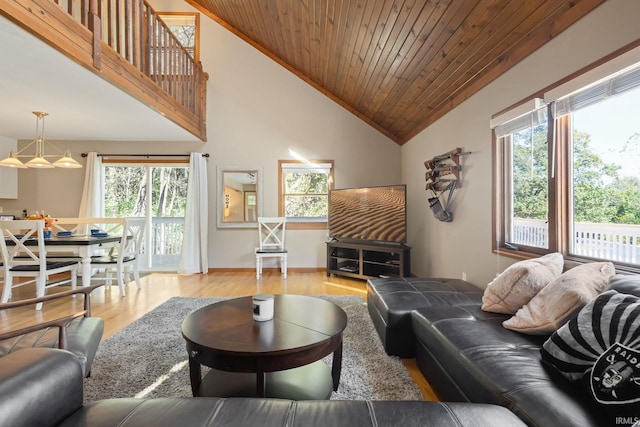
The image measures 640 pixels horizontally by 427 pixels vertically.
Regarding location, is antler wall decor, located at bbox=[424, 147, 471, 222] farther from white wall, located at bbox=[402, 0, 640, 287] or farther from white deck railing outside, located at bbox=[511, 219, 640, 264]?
white deck railing outside, located at bbox=[511, 219, 640, 264]

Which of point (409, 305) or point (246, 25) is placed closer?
point (409, 305)

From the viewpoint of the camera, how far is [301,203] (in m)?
5.30

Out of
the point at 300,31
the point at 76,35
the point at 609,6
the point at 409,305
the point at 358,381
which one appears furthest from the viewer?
the point at 300,31

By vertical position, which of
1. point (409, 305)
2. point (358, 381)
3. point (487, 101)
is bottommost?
point (358, 381)

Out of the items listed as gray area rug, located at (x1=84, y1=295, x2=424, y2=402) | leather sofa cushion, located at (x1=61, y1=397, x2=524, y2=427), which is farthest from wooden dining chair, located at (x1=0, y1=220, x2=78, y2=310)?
leather sofa cushion, located at (x1=61, y1=397, x2=524, y2=427)

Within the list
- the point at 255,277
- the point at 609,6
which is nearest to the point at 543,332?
the point at 609,6

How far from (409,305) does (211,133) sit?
4.48 metres

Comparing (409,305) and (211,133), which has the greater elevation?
(211,133)

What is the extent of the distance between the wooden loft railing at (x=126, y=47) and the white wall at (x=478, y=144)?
351 centimetres

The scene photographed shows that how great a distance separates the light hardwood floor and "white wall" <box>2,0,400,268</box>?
22.6 inches

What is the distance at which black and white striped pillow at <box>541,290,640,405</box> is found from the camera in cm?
89

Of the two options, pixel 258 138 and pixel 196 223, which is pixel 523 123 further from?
pixel 196 223

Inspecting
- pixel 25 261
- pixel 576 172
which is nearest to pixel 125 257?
pixel 25 261

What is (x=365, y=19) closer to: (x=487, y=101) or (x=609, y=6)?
(x=487, y=101)
